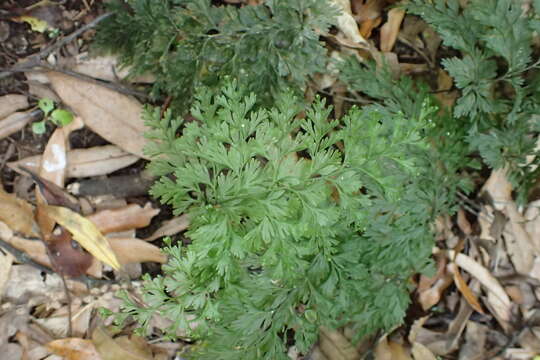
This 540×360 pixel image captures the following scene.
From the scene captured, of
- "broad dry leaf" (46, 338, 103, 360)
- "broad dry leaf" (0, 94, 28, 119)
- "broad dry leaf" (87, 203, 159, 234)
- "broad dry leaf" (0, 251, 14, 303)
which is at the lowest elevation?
"broad dry leaf" (46, 338, 103, 360)

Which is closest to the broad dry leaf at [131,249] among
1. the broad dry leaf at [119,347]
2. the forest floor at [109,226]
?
the forest floor at [109,226]

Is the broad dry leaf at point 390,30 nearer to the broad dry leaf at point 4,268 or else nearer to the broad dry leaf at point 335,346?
the broad dry leaf at point 335,346

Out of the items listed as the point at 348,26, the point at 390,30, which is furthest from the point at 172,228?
the point at 390,30

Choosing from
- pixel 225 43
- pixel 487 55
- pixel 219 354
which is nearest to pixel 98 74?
pixel 225 43

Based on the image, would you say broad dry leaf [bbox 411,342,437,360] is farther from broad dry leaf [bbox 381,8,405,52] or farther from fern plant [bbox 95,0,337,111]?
broad dry leaf [bbox 381,8,405,52]

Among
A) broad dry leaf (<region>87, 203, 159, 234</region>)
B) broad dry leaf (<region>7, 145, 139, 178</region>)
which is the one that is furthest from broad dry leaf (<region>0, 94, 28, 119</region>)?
broad dry leaf (<region>87, 203, 159, 234</region>)

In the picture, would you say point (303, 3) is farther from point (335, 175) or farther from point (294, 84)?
point (335, 175)
